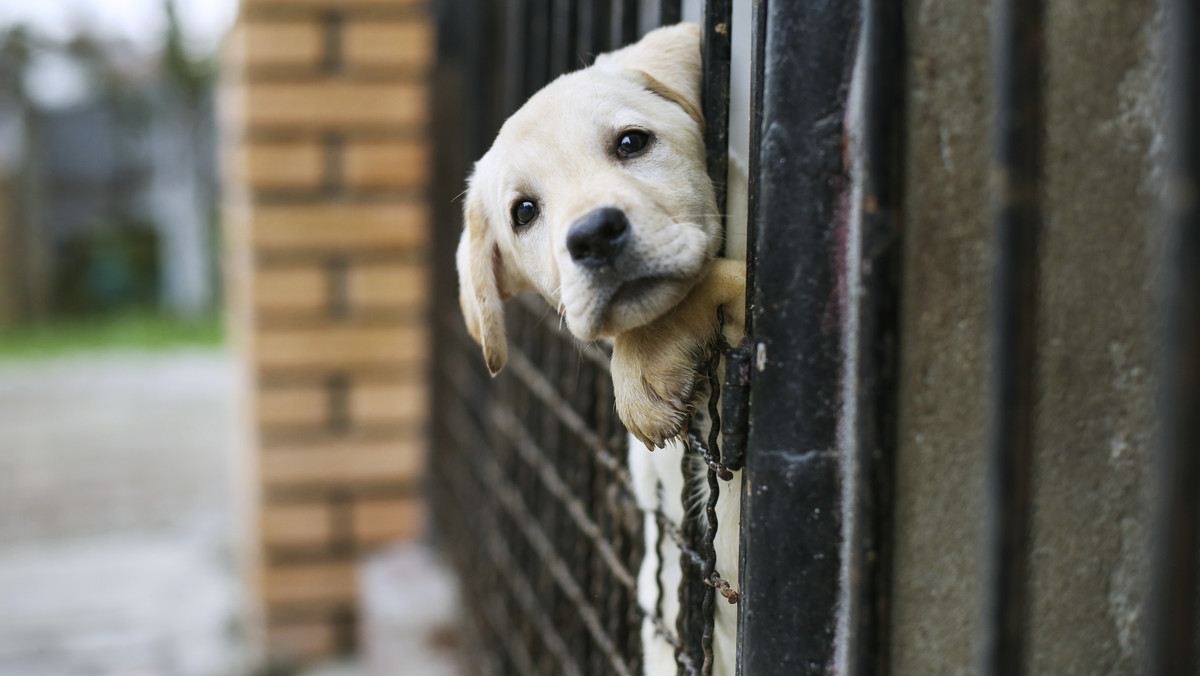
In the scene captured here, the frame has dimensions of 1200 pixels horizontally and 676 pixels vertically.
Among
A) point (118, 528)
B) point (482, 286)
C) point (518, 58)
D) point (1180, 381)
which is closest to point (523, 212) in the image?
point (482, 286)

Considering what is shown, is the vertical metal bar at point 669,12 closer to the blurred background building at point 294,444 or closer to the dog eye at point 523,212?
the dog eye at point 523,212

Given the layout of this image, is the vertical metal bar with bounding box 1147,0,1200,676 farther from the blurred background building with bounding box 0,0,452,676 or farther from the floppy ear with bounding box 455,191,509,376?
the blurred background building with bounding box 0,0,452,676

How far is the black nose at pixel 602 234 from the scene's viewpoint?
1295 millimetres

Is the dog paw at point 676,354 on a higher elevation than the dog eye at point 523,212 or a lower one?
lower

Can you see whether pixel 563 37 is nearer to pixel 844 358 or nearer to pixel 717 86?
pixel 717 86

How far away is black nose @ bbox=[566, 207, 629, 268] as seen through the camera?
1.29 metres

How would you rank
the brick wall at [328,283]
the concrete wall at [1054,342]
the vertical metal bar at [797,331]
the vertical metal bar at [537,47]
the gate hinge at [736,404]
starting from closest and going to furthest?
the concrete wall at [1054,342]
the vertical metal bar at [797,331]
the gate hinge at [736,404]
the vertical metal bar at [537,47]
the brick wall at [328,283]

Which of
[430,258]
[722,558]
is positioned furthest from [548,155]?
[430,258]

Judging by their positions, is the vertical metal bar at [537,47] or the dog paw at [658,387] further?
the vertical metal bar at [537,47]

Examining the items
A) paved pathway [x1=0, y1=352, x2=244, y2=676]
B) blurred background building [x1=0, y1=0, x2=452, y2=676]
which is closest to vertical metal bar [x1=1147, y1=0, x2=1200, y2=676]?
blurred background building [x1=0, y1=0, x2=452, y2=676]

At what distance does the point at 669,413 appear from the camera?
122cm

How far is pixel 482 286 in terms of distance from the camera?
1.71 meters

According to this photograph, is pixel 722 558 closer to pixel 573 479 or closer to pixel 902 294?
pixel 902 294

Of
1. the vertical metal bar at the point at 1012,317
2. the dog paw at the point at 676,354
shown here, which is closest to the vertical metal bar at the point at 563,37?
the dog paw at the point at 676,354
